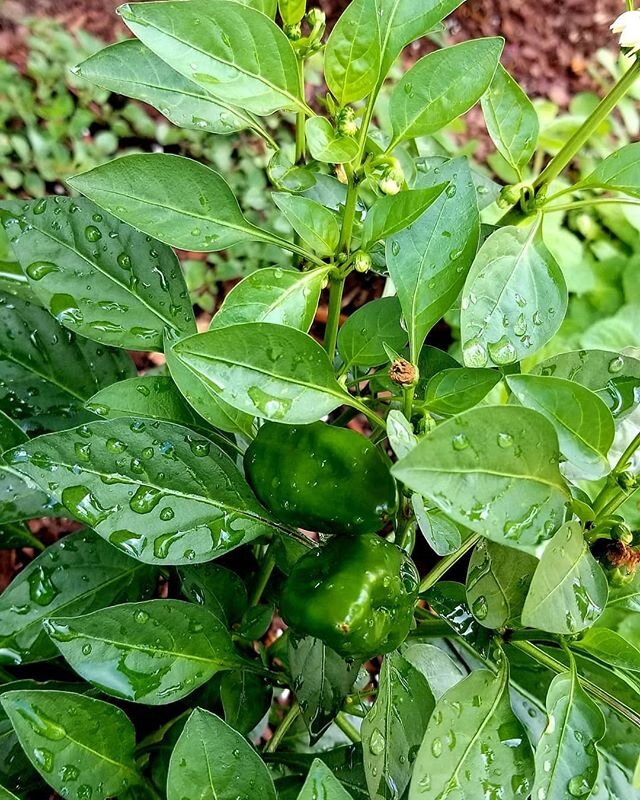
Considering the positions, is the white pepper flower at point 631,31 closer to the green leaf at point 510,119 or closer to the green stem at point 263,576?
the green leaf at point 510,119

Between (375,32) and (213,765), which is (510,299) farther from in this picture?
(213,765)

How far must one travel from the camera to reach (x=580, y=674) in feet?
1.96

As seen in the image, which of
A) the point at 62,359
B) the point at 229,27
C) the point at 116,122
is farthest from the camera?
the point at 116,122

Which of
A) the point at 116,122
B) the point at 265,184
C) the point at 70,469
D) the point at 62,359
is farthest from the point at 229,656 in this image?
the point at 116,122

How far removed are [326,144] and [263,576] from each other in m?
0.46

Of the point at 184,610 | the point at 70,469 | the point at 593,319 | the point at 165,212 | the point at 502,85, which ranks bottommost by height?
the point at 593,319

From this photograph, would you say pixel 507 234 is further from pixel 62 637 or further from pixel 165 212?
pixel 62 637

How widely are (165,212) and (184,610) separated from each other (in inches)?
12.8

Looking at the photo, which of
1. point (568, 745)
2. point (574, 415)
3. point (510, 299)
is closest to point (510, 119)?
point (510, 299)

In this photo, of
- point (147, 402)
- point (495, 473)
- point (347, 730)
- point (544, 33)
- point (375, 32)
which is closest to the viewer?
point (495, 473)

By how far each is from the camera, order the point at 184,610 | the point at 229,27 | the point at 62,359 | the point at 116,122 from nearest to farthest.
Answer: the point at 229,27 < the point at 184,610 < the point at 62,359 < the point at 116,122

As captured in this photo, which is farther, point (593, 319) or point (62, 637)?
point (593, 319)

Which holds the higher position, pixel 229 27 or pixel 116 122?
pixel 229 27

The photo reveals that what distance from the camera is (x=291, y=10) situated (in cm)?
62
